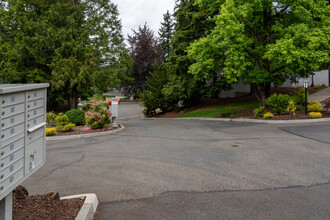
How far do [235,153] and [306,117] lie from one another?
30.4 feet

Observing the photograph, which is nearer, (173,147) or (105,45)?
(173,147)

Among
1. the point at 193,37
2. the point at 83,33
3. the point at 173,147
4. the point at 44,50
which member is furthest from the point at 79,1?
the point at 173,147

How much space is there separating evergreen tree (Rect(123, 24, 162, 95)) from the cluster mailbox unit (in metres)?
42.7

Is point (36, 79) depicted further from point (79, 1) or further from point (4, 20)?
point (79, 1)

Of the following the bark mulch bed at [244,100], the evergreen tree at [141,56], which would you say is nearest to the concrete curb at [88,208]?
the bark mulch bed at [244,100]

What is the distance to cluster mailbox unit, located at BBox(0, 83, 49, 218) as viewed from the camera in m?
2.45

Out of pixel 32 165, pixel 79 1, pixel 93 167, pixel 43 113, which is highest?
pixel 79 1

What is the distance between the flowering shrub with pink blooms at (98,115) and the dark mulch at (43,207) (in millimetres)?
9585

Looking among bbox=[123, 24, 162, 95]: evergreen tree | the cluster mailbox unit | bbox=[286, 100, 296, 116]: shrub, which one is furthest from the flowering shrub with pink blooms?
bbox=[123, 24, 162, 95]: evergreen tree

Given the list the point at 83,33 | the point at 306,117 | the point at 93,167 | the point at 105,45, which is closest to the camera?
the point at 93,167

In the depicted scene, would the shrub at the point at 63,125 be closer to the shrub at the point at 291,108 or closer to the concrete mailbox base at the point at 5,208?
→ the concrete mailbox base at the point at 5,208

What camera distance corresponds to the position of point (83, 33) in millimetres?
22906

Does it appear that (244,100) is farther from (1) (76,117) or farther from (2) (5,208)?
(2) (5,208)

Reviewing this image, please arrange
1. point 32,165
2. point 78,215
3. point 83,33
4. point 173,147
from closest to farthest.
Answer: point 32,165, point 78,215, point 173,147, point 83,33
